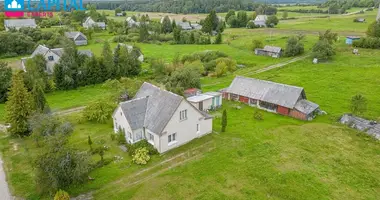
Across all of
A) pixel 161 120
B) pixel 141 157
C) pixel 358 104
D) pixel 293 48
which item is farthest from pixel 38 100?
pixel 293 48

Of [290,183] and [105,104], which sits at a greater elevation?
[105,104]

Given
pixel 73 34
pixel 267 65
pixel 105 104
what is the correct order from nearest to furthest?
pixel 105 104 → pixel 267 65 → pixel 73 34

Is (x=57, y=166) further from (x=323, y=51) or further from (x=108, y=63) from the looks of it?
(x=323, y=51)

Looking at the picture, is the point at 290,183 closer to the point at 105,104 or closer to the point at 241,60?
the point at 105,104

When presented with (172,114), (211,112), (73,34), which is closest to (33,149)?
(172,114)

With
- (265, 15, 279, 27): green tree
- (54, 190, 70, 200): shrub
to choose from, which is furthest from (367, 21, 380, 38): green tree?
(54, 190, 70, 200): shrub

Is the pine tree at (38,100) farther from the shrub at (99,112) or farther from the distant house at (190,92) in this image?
the distant house at (190,92)

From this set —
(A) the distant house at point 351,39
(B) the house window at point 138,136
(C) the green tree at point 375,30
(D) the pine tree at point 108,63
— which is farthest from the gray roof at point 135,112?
(C) the green tree at point 375,30
